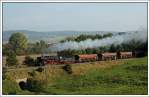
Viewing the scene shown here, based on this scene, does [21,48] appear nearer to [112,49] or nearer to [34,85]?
[34,85]

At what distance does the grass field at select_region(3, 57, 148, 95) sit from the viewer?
551cm

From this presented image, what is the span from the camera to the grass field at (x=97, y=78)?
18.1ft

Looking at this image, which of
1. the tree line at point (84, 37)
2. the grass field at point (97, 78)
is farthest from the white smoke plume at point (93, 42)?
the grass field at point (97, 78)

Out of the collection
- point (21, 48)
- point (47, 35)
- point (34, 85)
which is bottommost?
point (34, 85)

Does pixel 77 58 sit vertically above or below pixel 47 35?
below

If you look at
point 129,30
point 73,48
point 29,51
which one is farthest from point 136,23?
point 29,51

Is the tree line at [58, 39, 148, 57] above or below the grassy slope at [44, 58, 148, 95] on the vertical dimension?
above

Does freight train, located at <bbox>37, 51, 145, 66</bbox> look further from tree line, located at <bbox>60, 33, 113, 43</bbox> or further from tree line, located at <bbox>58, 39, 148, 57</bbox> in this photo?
tree line, located at <bbox>60, 33, 113, 43</bbox>

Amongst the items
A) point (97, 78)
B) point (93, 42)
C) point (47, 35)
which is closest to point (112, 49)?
point (93, 42)

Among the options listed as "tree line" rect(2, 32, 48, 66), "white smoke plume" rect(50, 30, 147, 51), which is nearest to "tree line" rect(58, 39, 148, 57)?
"white smoke plume" rect(50, 30, 147, 51)

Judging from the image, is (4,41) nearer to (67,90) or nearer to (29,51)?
(29,51)

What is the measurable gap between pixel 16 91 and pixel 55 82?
0.32 meters

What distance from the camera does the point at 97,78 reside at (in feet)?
18.2

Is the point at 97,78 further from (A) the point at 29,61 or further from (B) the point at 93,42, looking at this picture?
(A) the point at 29,61
